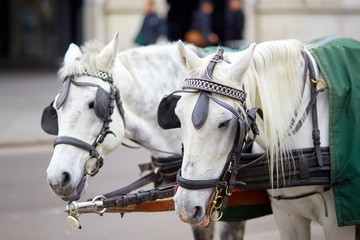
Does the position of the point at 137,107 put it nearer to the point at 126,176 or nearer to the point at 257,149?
the point at 257,149

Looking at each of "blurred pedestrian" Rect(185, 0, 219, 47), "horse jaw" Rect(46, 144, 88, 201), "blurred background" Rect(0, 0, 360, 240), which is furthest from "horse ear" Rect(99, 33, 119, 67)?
"blurred pedestrian" Rect(185, 0, 219, 47)

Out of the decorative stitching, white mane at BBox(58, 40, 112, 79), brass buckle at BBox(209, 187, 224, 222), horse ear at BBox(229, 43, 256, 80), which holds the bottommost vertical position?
brass buckle at BBox(209, 187, 224, 222)

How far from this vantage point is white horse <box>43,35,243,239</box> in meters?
3.27

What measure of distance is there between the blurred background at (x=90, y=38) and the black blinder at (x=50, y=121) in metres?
1.80

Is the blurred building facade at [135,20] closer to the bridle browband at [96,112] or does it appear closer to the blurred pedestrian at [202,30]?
the blurred pedestrian at [202,30]

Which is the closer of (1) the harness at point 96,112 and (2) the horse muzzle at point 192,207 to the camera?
(2) the horse muzzle at point 192,207

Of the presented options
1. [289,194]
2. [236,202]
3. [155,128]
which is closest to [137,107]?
[155,128]

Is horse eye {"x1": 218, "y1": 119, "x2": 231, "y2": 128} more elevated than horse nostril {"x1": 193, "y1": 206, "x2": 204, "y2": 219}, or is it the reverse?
horse eye {"x1": 218, "y1": 119, "x2": 231, "y2": 128}

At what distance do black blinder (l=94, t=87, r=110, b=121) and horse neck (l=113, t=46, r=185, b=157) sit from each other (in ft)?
0.90

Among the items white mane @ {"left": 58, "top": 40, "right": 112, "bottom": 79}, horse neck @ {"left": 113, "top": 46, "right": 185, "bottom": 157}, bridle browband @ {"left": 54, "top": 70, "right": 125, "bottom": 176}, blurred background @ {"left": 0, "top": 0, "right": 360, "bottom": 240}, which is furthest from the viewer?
blurred background @ {"left": 0, "top": 0, "right": 360, "bottom": 240}

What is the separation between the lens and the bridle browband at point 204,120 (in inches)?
97.0

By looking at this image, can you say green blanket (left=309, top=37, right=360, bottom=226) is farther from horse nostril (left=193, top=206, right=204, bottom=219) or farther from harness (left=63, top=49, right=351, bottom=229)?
horse nostril (left=193, top=206, right=204, bottom=219)

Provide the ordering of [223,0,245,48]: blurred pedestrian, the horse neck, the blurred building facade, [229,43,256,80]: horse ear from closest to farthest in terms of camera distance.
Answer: [229,43,256,80]: horse ear < the horse neck < [223,0,245,48]: blurred pedestrian < the blurred building facade

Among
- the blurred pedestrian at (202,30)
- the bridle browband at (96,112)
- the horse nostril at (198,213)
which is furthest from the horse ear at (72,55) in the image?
the blurred pedestrian at (202,30)
